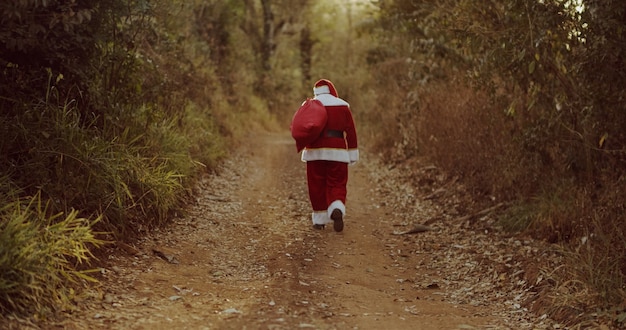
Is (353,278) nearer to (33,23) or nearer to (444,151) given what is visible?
(33,23)

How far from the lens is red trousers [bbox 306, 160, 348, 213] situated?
857 cm

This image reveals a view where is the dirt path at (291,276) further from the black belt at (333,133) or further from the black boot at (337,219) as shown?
the black belt at (333,133)

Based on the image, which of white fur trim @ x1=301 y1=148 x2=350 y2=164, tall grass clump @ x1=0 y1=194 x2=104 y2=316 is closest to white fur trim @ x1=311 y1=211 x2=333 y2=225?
white fur trim @ x1=301 y1=148 x2=350 y2=164

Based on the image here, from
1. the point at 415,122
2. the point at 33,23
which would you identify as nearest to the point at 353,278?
the point at 33,23

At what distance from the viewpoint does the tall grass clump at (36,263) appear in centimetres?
472

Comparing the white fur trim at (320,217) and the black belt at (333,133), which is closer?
the black belt at (333,133)

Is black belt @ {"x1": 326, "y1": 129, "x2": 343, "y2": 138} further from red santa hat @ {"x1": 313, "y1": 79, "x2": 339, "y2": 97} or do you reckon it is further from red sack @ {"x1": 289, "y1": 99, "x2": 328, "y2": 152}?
red santa hat @ {"x1": 313, "y1": 79, "x2": 339, "y2": 97}

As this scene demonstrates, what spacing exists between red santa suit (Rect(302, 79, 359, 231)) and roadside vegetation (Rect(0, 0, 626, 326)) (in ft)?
6.01

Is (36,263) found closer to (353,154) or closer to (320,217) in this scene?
(320,217)

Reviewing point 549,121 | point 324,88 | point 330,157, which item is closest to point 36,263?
point 330,157

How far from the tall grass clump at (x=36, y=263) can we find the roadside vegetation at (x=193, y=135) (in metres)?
0.02

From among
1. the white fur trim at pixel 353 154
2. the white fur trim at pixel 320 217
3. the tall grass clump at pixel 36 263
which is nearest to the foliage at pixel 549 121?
the white fur trim at pixel 353 154

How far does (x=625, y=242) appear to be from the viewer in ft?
19.8

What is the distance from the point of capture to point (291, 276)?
21.2 feet
